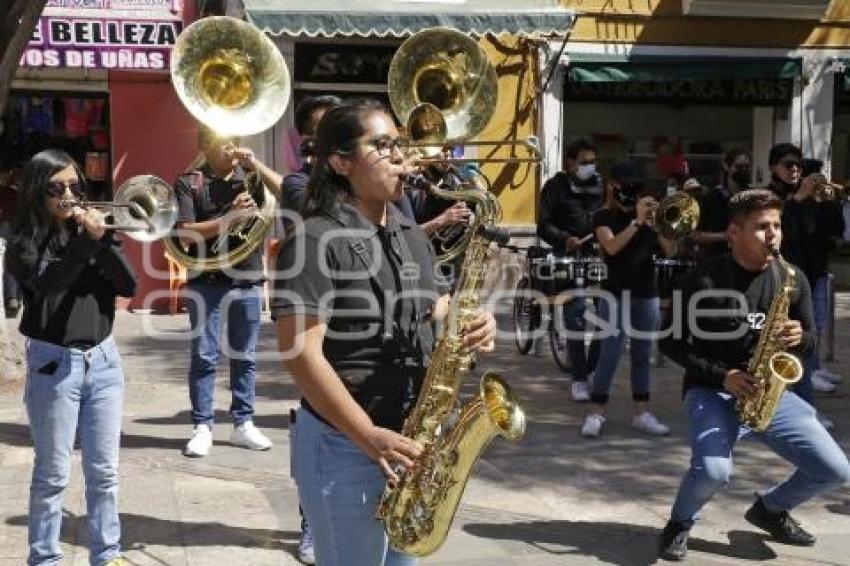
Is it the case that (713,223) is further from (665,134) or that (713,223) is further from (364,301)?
(364,301)

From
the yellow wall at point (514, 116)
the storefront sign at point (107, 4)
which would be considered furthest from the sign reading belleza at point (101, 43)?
the yellow wall at point (514, 116)

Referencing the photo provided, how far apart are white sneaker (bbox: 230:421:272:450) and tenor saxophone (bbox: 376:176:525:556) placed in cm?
334

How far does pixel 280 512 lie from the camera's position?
4.94m

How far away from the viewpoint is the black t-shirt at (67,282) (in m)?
3.80

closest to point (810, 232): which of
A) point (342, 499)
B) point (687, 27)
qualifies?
point (342, 499)

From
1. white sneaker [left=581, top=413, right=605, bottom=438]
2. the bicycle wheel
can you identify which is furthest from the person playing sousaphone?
the bicycle wheel

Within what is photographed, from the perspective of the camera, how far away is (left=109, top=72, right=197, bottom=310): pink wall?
1145 cm

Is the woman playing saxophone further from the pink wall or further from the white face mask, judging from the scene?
the pink wall

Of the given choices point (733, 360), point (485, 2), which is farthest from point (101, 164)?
point (733, 360)

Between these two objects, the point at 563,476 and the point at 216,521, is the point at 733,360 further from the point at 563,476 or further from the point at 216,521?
the point at 216,521

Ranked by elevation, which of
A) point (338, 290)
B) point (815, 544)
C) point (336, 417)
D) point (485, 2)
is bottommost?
point (815, 544)

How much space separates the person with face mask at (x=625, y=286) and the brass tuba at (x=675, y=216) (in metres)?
0.11

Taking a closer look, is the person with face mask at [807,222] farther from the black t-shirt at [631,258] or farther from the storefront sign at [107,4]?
the storefront sign at [107,4]

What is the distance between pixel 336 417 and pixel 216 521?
8.21 ft
